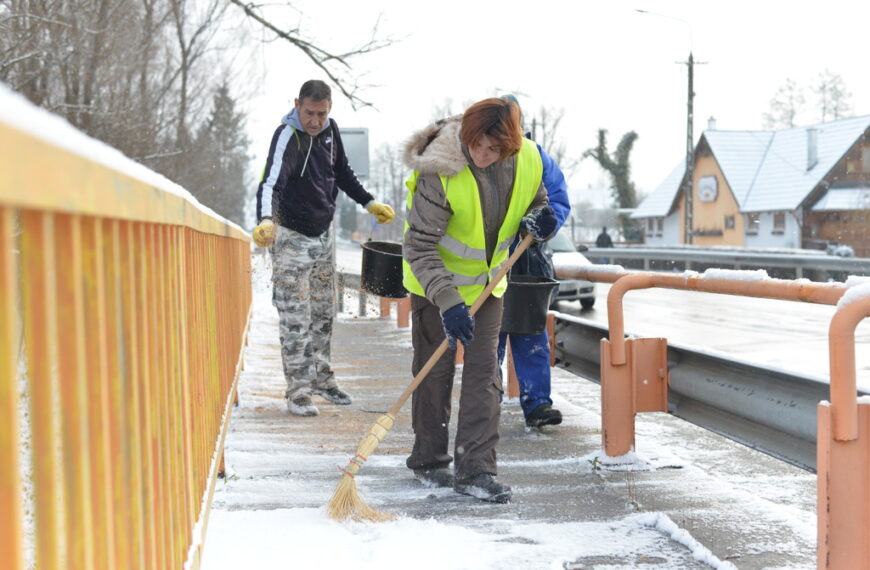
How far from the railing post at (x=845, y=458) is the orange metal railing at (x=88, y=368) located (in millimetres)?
1675

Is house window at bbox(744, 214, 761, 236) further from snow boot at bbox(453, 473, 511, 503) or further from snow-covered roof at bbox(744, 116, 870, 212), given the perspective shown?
snow boot at bbox(453, 473, 511, 503)

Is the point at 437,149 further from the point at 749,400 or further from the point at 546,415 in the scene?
the point at 546,415

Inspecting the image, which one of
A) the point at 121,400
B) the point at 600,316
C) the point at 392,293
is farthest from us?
the point at 600,316

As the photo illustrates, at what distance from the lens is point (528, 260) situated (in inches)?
207

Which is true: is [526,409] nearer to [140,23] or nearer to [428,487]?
[428,487]

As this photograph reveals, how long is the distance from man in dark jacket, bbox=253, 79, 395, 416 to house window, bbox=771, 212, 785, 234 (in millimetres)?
46750

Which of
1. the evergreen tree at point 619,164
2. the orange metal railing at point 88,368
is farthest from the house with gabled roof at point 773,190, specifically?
the orange metal railing at point 88,368

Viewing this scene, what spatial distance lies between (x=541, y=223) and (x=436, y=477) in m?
1.18

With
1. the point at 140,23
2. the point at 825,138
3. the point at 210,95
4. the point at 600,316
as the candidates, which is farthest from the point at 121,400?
the point at 825,138

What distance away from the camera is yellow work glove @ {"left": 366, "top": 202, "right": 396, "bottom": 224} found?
6297mm

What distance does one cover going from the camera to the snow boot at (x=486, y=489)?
391cm

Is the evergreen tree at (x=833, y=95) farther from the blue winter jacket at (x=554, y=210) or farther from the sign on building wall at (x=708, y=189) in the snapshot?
the blue winter jacket at (x=554, y=210)

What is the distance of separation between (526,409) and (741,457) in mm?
1123

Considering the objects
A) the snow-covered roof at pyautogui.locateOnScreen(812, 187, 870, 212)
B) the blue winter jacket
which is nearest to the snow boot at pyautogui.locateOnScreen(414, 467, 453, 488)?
the blue winter jacket
